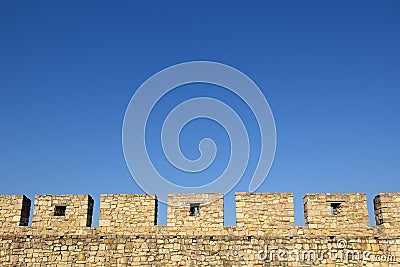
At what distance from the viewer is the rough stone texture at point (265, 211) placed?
11117 mm

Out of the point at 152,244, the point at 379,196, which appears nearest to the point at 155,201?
the point at 152,244

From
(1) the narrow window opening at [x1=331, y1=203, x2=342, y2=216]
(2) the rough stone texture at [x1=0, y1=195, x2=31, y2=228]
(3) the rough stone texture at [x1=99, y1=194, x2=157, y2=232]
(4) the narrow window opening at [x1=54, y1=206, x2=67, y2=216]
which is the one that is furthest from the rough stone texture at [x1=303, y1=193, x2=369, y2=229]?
(2) the rough stone texture at [x1=0, y1=195, x2=31, y2=228]

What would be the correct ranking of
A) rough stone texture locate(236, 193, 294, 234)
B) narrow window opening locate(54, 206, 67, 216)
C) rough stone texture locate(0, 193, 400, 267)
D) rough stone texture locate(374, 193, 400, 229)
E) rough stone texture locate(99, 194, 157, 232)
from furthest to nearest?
narrow window opening locate(54, 206, 67, 216) < rough stone texture locate(99, 194, 157, 232) < rough stone texture locate(236, 193, 294, 234) < rough stone texture locate(374, 193, 400, 229) < rough stone texture locate(0, 193, 400, 267)

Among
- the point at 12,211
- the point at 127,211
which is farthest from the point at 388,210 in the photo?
the point at 12,211

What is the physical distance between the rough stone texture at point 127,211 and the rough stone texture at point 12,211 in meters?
2.06

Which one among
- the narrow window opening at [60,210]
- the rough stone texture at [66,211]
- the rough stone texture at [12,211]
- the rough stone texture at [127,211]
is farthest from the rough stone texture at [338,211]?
the rough stone texture at [12,211]

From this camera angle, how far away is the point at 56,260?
10.9 m

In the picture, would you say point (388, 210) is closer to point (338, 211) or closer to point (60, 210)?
point (338, 211)

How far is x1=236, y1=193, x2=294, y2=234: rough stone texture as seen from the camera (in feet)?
36.5

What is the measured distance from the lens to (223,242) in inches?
432

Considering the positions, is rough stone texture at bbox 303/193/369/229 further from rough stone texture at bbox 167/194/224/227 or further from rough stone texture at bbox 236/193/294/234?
rough stone texture at bbox 167/194/224/227

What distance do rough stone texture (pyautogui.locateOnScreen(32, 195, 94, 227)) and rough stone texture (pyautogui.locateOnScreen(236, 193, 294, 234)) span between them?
3946 millimetres

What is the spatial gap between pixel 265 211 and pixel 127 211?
356cm

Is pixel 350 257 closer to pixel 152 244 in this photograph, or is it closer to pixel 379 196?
pixel 379 196
